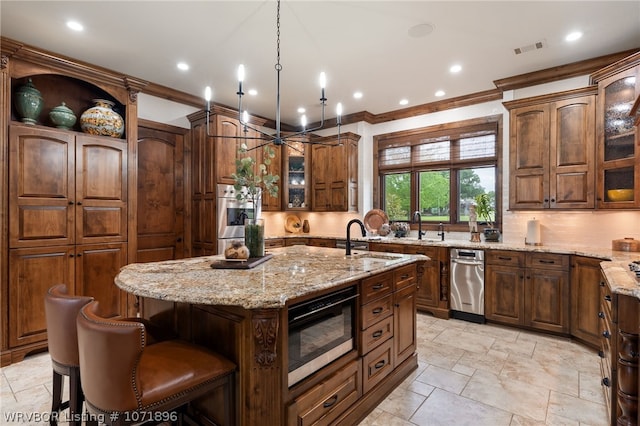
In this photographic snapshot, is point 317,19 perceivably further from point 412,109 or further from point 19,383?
point 19,383

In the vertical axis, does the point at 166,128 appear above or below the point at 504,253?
above

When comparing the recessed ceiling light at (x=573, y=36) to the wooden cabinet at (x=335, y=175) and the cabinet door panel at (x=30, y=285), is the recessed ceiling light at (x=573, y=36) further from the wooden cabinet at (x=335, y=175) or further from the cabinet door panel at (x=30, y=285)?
the cabinet door panel at (x=30, y=285)

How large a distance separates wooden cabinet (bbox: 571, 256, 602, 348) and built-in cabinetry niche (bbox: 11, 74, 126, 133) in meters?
5.23

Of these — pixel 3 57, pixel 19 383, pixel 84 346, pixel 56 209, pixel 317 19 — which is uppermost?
pixel 317 19

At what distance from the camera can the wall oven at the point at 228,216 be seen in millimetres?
4406

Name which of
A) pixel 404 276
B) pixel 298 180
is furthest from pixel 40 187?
pixel 298 180

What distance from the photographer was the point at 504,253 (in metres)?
3.77

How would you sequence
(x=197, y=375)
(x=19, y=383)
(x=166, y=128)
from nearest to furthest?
(x=197, y=375), (x=19, y=383), (x=166, y=128)

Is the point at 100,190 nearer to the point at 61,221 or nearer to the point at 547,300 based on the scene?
the point at 61,221

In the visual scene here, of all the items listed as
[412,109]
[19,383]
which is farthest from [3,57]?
[412,109]

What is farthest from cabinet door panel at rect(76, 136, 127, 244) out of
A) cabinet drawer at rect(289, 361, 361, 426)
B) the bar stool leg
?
cabinet drawer at rect(289, 361, 361, 426)

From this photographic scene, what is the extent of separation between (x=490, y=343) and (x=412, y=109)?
361 cm

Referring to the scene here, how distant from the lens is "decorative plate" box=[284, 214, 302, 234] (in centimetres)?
615

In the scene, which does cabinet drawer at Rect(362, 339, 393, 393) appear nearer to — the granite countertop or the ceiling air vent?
the granite countertop
